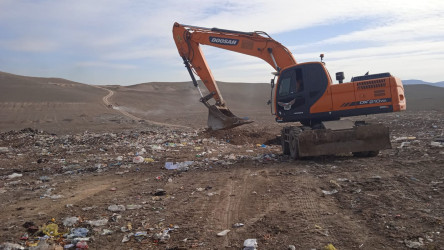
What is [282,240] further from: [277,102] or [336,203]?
[277,102]

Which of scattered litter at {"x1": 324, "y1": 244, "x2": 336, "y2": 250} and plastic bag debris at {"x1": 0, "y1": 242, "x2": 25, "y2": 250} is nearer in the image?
scattered litter at {"x1": 324, "y1": 244, "x2": 336, "y2": 250}

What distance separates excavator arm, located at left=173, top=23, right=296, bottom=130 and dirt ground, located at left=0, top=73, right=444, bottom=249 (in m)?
1.64

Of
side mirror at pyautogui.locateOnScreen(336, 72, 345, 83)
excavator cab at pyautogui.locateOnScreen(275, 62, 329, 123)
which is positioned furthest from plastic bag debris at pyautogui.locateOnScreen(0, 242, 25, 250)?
side mirror at pyautogui.locateOnScreen(336, 72, 345, 83)

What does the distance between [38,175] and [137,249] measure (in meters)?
5.52

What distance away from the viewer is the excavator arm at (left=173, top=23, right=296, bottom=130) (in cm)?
1062

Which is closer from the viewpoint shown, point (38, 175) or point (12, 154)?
point (38, 175)

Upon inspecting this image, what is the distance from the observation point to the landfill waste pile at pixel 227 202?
4.09m

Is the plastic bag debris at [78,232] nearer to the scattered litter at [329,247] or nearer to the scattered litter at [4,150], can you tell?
the scattered litter at [329,247]

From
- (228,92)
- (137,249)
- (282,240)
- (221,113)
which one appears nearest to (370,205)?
(282,240)

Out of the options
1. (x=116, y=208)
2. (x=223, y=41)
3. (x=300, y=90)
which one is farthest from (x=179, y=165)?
(x=223, y=41)

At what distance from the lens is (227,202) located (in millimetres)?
5504

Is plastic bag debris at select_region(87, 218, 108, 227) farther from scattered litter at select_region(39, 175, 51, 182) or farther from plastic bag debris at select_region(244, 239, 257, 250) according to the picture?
scattered litter at select_region(39, 175, 51, 182)

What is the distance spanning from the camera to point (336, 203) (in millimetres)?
5121

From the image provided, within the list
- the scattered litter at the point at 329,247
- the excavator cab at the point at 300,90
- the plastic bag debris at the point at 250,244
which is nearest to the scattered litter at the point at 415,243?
the scattered litter at the point at 329,247
